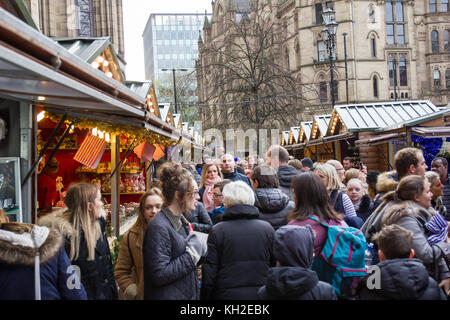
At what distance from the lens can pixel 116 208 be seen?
1035cm

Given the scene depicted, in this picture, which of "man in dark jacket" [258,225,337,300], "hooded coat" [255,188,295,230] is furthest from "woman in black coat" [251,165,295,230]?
"man in dark jacket" [258,225,337,300]

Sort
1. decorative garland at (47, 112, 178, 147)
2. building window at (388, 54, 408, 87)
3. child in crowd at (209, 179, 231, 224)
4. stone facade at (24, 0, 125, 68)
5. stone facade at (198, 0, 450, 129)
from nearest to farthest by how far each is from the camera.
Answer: child in crowd at (209, 179, 231, 224) < decorative garland at (47, 112, 178, 147) < stone facade at (24, 0, 125, 68) < stone facade at (198, 0, 450, 129) < building window at (388, 54, 408, 87)

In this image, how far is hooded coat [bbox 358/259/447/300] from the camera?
3553 mm

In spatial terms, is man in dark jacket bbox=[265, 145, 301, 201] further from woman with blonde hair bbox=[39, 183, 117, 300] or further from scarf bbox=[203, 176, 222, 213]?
woman with blonde hair bbox=[39, 183, 117, 300]

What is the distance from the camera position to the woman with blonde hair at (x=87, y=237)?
3.99m

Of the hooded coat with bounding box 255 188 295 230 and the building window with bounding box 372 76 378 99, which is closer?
the hooded coat with bounding box 255 188 295 230

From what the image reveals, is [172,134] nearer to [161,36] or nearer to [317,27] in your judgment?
[317,27]

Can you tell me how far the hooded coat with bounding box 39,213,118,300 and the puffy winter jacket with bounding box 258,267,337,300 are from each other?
1.58 m

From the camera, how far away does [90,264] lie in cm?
405

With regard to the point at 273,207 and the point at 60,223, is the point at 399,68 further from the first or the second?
the point at 60,223

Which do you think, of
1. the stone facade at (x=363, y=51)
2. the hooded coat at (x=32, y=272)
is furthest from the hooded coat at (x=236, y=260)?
the stone facade at (x=363, y=51)

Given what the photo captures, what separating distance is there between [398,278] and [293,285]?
94 cm
